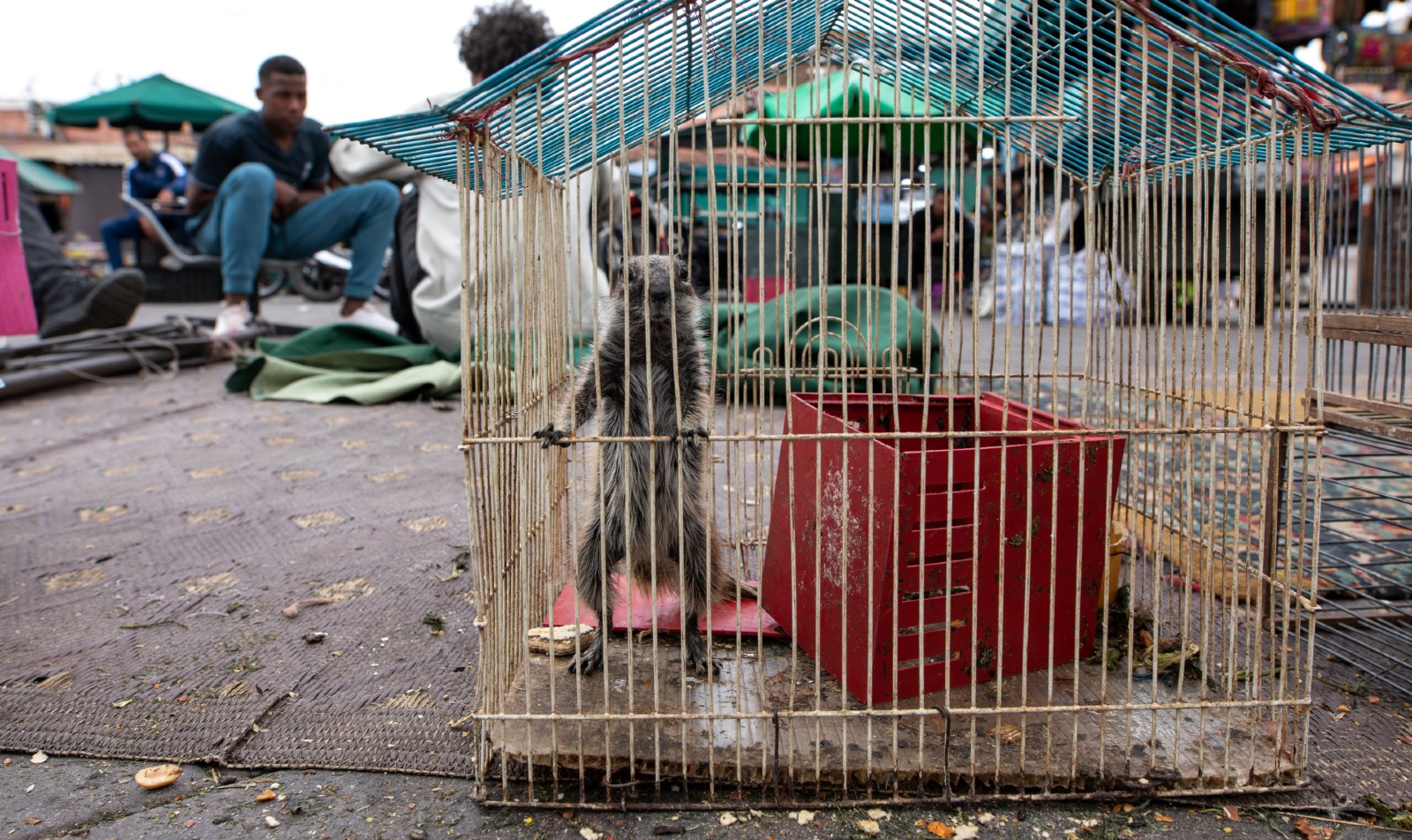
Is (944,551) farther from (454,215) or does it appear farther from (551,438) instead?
(454,215)

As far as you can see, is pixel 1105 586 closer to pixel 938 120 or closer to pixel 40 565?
pixel 938 120

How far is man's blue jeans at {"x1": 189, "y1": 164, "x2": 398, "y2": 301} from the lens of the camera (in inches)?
265

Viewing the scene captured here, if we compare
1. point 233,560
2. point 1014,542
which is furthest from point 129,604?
point 1014,542

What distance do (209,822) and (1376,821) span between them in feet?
7.73

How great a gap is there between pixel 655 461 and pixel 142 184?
36.1 feet

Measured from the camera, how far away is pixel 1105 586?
8.10 feet

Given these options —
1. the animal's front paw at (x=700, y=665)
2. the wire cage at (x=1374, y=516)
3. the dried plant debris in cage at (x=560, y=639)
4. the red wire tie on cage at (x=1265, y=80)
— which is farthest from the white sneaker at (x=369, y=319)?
the red wire tie on cage at (x=1265, y=80)

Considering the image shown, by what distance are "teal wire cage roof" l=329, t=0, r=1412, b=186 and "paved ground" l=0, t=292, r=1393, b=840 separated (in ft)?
4.41

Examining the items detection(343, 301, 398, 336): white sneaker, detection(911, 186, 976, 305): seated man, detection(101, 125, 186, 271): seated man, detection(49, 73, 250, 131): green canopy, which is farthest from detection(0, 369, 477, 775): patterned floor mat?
detection(49, 73, 250, 131): green canopy

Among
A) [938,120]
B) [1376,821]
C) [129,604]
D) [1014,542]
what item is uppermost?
[938,120]

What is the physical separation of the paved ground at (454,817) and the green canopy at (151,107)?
12332 millimetres

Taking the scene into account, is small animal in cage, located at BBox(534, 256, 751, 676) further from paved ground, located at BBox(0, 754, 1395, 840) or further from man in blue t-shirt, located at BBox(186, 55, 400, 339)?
man in blue t-shirt, located at BBox(186, 55, 400, 339)

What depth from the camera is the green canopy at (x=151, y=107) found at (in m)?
11.9

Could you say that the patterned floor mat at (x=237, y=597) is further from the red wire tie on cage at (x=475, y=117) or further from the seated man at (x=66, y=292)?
the seated man at (x=66, y=292)
